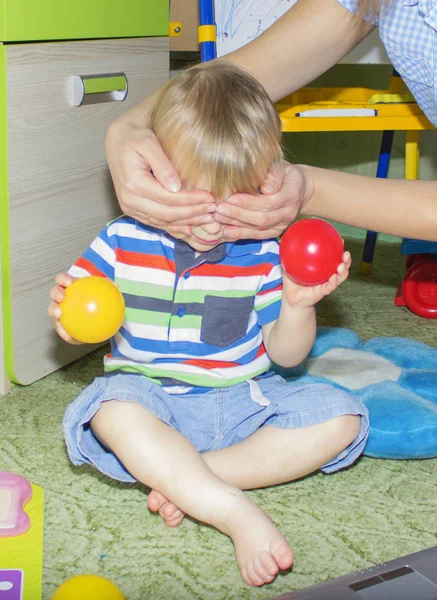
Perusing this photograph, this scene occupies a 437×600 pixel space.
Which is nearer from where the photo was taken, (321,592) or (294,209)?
(321,592)

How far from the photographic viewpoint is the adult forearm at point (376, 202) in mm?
985

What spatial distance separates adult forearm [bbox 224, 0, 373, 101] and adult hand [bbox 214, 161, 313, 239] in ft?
0.90

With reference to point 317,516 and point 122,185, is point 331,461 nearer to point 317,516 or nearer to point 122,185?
point 317,516

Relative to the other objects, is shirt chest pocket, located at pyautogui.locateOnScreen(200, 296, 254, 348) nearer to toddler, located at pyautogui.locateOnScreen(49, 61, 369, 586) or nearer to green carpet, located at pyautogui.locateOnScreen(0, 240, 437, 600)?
toddler, located at pyautogui.locateOnScreen(49, 61, 369, 586)

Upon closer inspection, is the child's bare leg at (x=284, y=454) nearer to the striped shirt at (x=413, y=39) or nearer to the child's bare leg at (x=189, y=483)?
the child's bare leg at (x=189, y=483)

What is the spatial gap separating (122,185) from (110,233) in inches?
3.5

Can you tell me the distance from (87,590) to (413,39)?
0.81 m

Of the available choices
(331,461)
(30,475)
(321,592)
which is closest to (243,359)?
(331,461)

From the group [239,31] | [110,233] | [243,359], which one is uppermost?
[239,31]

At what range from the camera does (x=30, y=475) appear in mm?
959

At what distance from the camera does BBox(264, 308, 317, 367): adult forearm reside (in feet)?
3.06

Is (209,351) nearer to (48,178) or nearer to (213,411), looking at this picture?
(213,411)

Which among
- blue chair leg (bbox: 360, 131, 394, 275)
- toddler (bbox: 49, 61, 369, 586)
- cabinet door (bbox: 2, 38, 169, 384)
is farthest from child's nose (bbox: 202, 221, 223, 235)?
blue chair leg (bbox: 360, 131, 394, 275)

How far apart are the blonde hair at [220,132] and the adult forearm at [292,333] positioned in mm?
148
